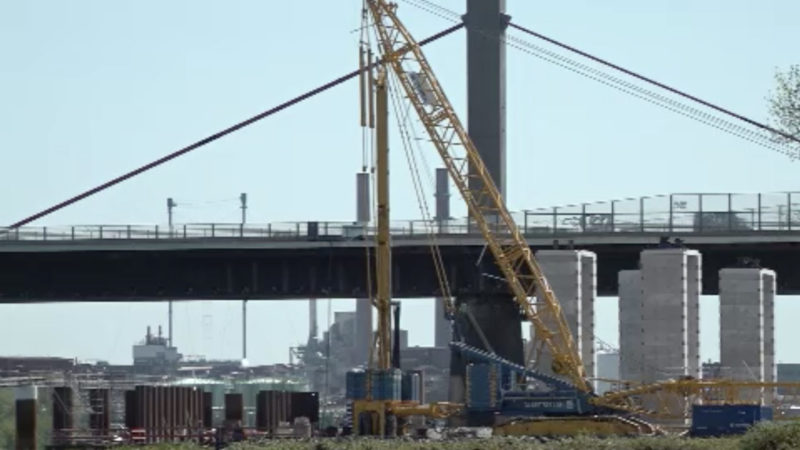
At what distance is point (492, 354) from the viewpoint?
428ft

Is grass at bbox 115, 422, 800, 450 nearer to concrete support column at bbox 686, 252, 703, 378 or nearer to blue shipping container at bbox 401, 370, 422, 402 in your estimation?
blue shipping container at bbox 401, 370, 422, 402

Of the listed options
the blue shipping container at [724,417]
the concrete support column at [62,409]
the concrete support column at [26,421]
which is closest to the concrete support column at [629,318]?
the blue shipping container at [724,417]

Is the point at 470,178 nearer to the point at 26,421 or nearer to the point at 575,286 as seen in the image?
the point at 575,286

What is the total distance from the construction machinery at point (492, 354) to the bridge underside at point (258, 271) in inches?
136

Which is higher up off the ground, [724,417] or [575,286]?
[575,286]

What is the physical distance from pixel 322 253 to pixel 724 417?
163 ft

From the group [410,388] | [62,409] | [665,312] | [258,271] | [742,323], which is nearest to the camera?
[410,388]

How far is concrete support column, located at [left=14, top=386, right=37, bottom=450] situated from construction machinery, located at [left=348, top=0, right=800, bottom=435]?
90.9ft

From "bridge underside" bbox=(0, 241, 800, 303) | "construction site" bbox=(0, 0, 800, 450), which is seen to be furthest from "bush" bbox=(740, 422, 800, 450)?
"bridge underside" bbox=(0, 241, 800, 303)

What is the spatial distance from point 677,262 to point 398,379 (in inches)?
820

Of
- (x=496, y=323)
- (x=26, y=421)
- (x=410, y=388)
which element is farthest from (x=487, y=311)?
(x=26, y=421)

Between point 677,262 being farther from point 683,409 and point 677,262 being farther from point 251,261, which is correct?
point 251,261

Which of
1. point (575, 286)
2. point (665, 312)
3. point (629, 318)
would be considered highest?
point (575, 286)

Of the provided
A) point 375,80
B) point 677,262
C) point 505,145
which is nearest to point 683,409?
point 677,262
